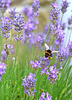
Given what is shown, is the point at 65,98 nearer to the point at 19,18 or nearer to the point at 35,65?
the point at 35,65

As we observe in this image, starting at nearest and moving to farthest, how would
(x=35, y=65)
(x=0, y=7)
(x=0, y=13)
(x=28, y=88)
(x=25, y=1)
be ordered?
1. (x=28, y=88)
2. (x=35, y=65)
3. (x=0, y=7)
4. (x=0, y=13)
5. (x=25, y=1)

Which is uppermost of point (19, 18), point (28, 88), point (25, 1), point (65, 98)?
point (25, 1)

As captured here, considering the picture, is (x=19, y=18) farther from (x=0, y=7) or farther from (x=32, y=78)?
(x=32, y=78)

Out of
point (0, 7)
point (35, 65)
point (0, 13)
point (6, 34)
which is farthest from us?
point (0, 13)

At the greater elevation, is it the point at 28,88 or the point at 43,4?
the point at 43,4

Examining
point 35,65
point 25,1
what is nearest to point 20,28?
point 35,65

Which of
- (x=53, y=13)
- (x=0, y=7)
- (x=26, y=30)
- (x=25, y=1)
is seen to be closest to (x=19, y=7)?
(x=25, y=1)

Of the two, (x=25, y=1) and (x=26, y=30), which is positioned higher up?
(x=25, y=1)

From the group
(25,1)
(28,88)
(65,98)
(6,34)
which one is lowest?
(65,98)

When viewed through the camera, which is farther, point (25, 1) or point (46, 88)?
point (25, 1)
